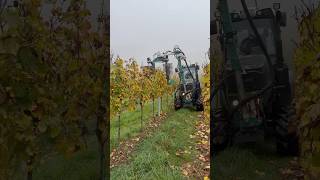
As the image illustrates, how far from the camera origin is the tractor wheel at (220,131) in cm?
390

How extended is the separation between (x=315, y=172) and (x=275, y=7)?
2077 millimetres

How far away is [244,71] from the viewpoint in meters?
3.69

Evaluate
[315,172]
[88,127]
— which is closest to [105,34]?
[88,127]

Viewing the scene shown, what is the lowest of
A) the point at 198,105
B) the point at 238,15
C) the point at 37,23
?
the point at 198,105

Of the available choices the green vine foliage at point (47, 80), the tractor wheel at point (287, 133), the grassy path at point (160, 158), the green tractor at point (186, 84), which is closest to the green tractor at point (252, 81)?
the tractor wheel at point (287, 133)

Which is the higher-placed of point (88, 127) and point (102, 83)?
point (102, 83)

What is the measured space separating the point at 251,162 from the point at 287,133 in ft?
2.18

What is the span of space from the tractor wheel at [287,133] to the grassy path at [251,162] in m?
0.09

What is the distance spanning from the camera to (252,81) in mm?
3707

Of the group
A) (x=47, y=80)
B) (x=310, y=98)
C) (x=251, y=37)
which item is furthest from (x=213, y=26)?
(x=310, y=98)

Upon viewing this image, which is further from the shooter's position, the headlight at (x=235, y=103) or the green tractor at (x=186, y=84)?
the green tractor at (x=186, y=84)

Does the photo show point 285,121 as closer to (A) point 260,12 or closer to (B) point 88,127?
(A) point 260,12

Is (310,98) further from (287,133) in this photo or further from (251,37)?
(251,37)

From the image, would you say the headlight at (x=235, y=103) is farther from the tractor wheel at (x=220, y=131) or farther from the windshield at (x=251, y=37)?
the windshield at (x=251, y=37)
